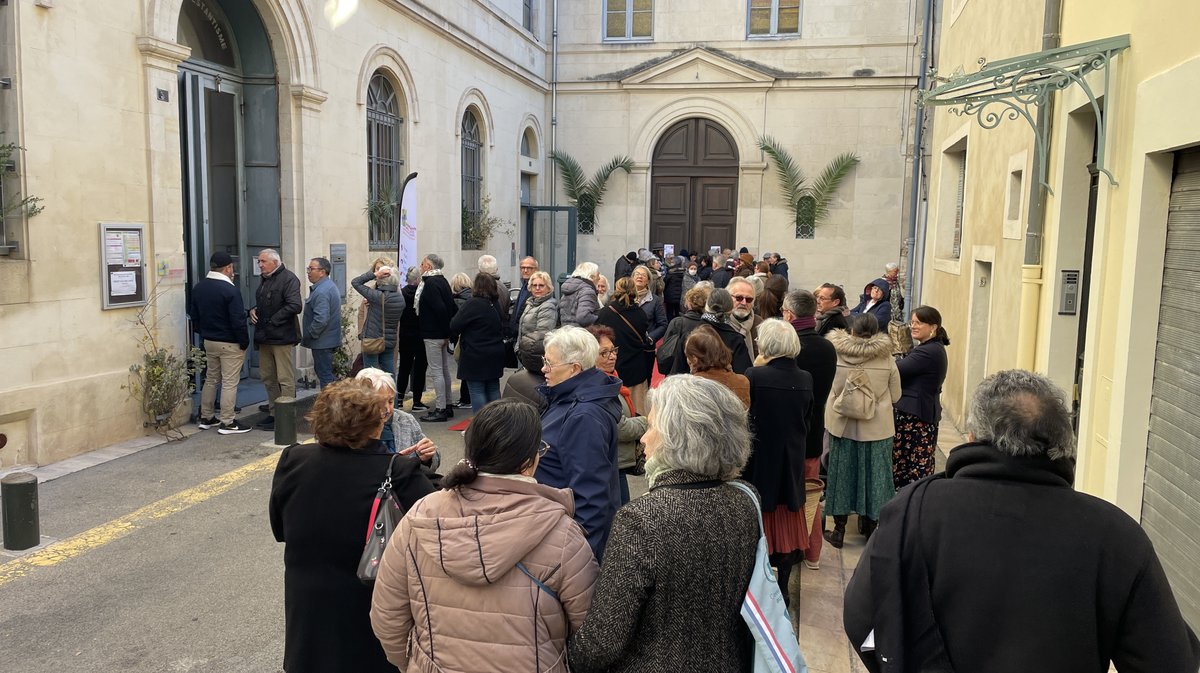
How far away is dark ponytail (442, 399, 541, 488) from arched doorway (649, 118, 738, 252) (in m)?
18.2

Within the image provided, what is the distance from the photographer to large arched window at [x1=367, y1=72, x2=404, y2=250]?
12453 mm

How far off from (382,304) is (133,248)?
95.4 inches

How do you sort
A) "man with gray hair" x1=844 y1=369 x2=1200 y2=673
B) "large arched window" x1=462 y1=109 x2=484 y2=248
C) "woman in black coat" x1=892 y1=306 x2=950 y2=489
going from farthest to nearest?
"large arched window" x1=462 y1=109 x2=484 y2=248 → "woman in black coat" x1=892 y1=306 x2=950 y2=489 → "man with gray hair" x1=844 y1=369 x2=1200 y2=673

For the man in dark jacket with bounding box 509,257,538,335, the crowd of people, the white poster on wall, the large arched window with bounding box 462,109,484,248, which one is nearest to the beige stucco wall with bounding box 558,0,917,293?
the large arched window with bounding box 462,109,484,248

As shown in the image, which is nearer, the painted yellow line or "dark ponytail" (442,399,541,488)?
"dark ponytail" (442,399,541,488)

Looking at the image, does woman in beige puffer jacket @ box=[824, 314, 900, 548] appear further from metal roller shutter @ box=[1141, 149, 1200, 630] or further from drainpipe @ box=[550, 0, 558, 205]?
drainpipe @ box=[550, 0, 558, 205]

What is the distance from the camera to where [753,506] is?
2457mm

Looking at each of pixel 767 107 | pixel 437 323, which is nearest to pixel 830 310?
pixel 437 323

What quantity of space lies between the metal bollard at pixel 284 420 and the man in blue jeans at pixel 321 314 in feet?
3.10

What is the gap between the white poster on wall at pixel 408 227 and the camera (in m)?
11.3

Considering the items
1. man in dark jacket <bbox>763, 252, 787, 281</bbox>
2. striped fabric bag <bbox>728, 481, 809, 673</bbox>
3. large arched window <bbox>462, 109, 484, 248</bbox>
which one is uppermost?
large arched window <bbox>462, 109, 484, 248</bbox>

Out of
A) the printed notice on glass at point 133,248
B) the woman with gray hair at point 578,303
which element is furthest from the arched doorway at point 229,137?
the woman with gray hair at point 578,303

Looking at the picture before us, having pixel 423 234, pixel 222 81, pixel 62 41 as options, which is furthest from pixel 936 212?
pixel 62 41

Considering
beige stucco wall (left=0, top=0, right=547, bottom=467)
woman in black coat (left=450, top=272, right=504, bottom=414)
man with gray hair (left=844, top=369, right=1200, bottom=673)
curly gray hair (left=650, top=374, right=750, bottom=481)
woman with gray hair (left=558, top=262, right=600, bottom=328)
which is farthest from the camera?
woman in black coat (left=450, top=272, right=504, bottom=414)
